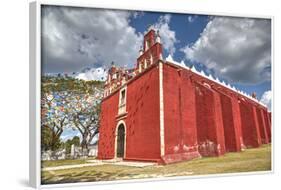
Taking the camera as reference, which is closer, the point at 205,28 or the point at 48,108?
the point at 48,108

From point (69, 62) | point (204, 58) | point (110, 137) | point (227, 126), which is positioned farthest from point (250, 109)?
point (69, 62)

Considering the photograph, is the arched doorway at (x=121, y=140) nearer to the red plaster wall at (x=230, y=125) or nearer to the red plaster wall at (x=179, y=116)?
the red plaster wall at (x=179, y=116)

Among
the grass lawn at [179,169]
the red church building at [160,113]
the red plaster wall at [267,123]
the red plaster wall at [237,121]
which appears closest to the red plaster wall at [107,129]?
the red church building at [160,113]

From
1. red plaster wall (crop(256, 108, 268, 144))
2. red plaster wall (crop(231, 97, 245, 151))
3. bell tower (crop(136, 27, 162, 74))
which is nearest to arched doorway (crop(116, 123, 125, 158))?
bell tower (crop(136, 27, 162, 74))

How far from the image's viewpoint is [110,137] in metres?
6.73

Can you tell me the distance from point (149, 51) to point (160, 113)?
2.68ft

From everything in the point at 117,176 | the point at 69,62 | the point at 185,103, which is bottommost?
the point at 117,176

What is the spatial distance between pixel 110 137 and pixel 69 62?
109 centimetres

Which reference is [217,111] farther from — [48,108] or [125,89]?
[48,108]

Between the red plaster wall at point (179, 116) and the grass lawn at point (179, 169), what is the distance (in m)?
0.15

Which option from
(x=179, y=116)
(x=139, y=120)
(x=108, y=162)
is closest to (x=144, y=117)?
(x=139, y=120)

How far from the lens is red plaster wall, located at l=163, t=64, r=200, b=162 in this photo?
22.8ft

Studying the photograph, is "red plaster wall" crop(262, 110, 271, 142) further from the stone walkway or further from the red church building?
the stone walkway

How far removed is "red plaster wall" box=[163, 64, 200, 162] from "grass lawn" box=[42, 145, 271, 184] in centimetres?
15
